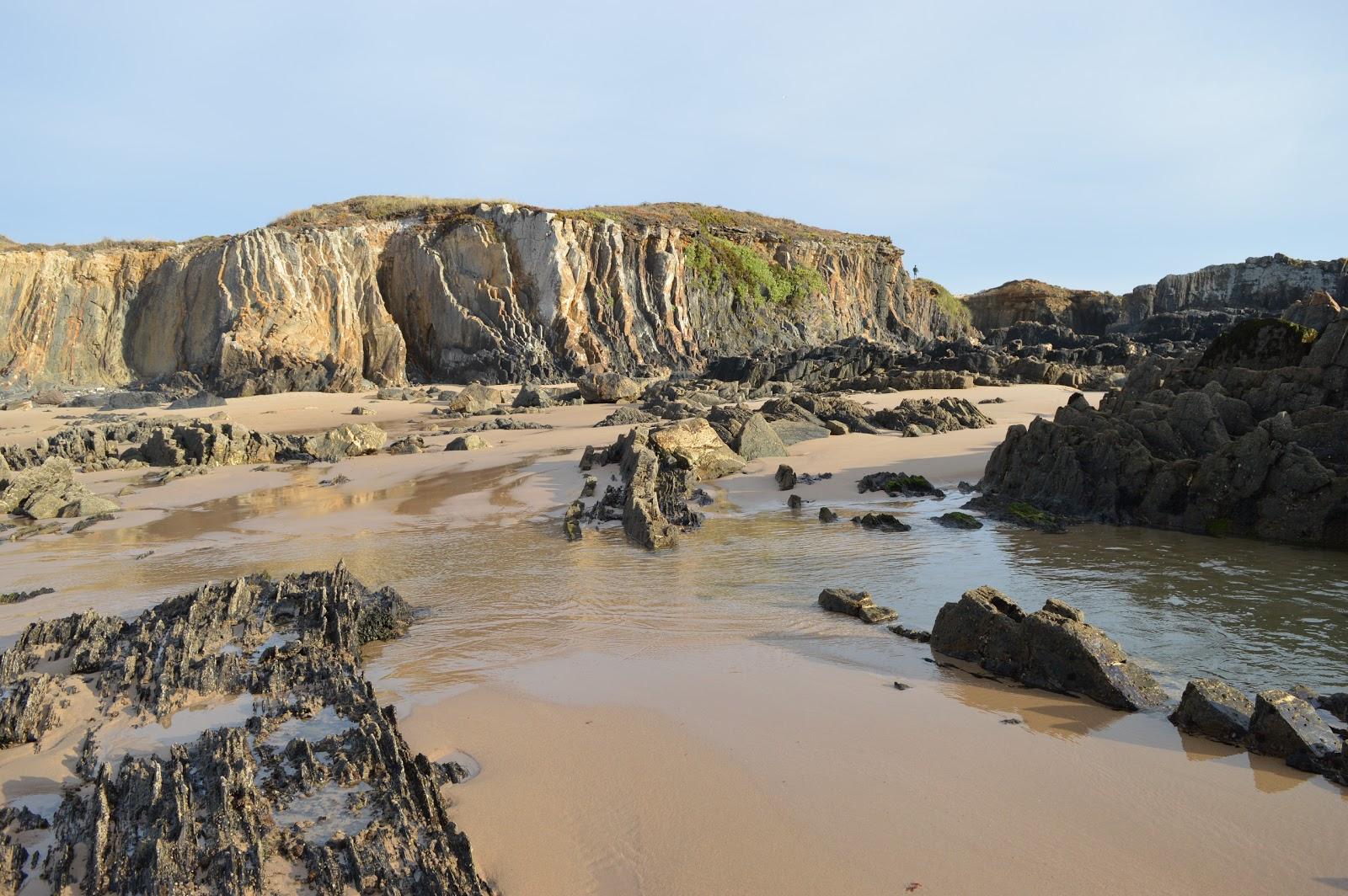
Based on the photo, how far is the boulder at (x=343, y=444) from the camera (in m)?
14.4

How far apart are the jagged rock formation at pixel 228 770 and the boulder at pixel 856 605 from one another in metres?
3.14

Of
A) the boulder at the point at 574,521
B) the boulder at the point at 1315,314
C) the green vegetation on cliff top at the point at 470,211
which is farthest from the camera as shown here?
the green vegetation on cliff top at the point at 470,211

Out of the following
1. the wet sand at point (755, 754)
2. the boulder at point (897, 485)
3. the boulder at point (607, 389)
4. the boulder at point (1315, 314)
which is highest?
the boulder at point (1315, 314)

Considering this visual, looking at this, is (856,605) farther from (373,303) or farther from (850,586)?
(373,303)

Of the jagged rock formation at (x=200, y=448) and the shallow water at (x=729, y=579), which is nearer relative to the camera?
the shallow water at (x=729, y=579)

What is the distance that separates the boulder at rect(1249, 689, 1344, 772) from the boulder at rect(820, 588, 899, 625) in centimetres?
226

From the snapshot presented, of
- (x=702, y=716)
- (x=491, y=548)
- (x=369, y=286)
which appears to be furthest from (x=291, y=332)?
(x=702, y=716)

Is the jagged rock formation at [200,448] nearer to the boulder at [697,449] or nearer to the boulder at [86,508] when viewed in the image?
the boulder at [86,508]

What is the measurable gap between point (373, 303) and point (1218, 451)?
30977mm

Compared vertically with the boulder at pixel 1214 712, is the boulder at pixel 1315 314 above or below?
above

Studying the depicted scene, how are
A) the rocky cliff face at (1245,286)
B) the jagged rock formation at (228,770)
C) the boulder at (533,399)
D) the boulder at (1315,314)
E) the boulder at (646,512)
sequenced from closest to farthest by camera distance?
the jagged rock formation at (228,770) < the boulder at (646,512) < the boulder at (1315,314) < the boulder at (533,399) < the rocky cliff face at (1245,286)

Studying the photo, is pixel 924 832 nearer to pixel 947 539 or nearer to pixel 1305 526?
pixel 947 539

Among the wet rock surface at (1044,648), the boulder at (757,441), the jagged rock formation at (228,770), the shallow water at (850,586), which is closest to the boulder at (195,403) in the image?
the boulder at (757,441)

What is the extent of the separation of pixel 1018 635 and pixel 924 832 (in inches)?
78.7
